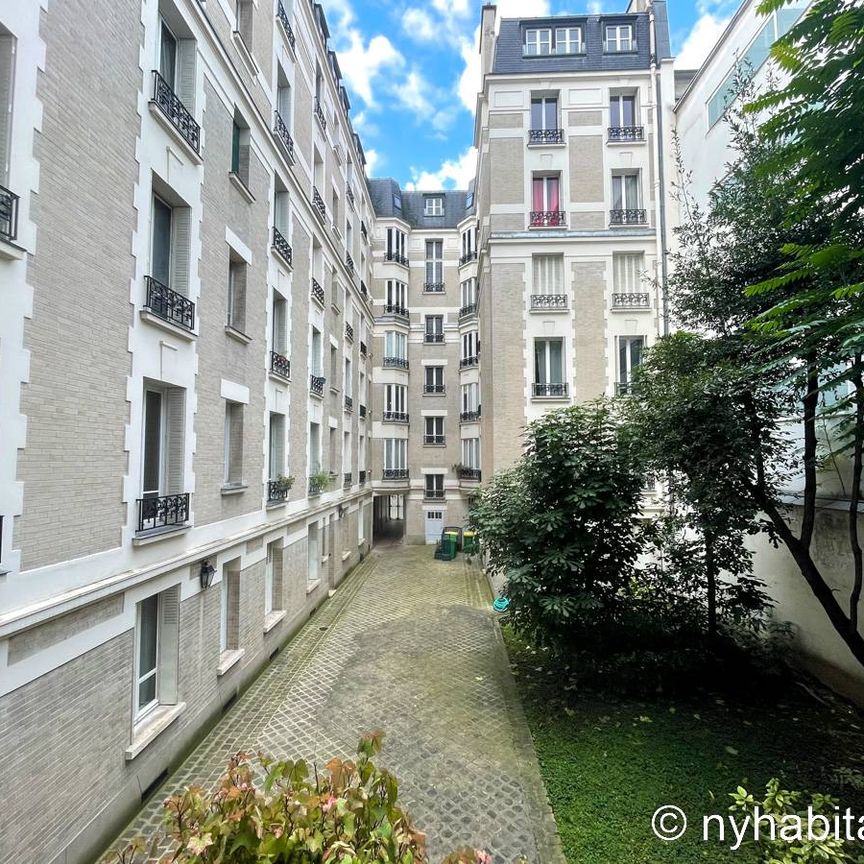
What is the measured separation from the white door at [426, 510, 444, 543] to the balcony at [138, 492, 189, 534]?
702 inches

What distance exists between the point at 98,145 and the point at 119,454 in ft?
11.6

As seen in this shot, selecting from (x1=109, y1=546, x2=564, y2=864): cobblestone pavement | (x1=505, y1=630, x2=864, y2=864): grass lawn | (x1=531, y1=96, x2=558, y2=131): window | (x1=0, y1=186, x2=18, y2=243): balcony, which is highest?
(x1=531, y1=96, x2=558, y2=131): window

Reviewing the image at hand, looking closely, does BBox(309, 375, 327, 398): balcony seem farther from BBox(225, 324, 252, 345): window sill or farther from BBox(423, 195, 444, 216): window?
BBox(423, 195, 444, 216): window

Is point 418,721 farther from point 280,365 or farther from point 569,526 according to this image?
point 280,365

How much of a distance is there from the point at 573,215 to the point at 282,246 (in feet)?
33.2

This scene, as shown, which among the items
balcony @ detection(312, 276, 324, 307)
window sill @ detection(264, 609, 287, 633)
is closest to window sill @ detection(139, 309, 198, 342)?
window sill @ detection(264, 609, 287, 633)

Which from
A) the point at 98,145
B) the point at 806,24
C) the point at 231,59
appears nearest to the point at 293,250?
the point at 231,59

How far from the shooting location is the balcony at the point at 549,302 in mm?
15523

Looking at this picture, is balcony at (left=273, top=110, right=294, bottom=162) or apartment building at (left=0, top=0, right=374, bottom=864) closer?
apartment building at (left=0, top=0, right=374, bottom=864)

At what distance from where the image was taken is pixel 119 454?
18.2 ft

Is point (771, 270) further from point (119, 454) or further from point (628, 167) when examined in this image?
point (628, 167)

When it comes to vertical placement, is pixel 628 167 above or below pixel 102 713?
above

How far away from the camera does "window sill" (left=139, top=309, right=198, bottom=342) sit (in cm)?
597

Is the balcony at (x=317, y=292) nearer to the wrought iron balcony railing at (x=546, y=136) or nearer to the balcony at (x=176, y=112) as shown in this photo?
the balcony at (x=176, y=112)
